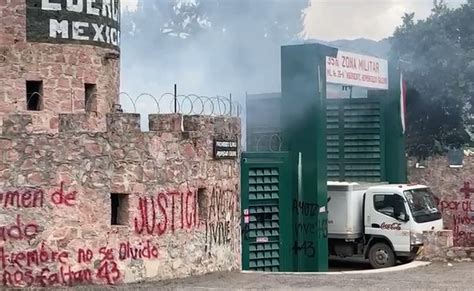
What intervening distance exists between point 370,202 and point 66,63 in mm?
7526

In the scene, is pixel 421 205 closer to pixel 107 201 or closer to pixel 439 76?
pixel 107 201

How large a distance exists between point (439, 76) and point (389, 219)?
15.1 meters

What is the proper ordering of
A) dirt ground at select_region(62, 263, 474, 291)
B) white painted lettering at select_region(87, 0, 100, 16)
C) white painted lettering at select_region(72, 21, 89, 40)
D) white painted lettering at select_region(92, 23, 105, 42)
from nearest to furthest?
dirt ground at select_region(62, 263, 474, 291)
white painted lettering at select_region(72, 21, 89, 40)
white painted lettering at select_region(87, 0, 100, 16)
white painted lettering at select_region(92, 23, 105, 42)

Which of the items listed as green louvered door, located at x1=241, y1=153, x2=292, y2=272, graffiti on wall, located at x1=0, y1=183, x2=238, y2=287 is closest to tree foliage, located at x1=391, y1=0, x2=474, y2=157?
green louvered door, located at x1=241, y1=153, x2=292, y2=272

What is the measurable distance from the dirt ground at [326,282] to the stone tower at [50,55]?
15.8 feet

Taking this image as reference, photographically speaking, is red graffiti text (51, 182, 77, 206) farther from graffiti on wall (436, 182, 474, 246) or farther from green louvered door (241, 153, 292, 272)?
graffiti on wall (436, 182, 474, 246)

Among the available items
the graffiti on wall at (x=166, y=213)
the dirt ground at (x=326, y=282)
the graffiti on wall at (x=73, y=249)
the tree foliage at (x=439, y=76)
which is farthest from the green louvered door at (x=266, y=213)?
the tree foliage at (x=439, y=76)

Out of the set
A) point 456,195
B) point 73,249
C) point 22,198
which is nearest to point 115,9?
point 22,198

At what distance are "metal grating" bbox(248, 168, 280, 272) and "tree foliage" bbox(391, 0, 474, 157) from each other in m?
15.4

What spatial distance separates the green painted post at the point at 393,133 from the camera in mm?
23203

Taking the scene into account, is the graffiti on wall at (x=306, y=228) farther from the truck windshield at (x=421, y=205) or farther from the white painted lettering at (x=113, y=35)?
the white painted lettering at (x=113, y=35)

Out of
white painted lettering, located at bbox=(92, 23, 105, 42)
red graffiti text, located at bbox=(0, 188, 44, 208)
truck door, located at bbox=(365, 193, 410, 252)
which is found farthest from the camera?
truck door, located at bbox=(365, 193, 410, 252)

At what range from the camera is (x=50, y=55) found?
18.1m

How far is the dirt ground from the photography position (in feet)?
47.4
